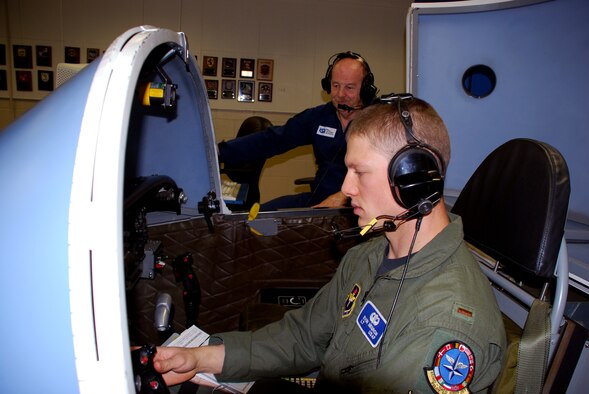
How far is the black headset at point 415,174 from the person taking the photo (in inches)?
28.4

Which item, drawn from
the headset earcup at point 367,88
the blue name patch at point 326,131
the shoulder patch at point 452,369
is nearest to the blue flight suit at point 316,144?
the blue name patch at point 326,131

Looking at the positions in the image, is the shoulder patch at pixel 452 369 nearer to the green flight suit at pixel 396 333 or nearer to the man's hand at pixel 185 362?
the green flight suit at pixel 396 333

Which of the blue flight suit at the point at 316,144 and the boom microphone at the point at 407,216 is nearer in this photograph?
the boom microphone at the point at 407,216

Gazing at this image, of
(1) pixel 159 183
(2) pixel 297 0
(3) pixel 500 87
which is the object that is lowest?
(1) pixel 159 183

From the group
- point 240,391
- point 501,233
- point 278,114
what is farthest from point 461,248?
point 278,114

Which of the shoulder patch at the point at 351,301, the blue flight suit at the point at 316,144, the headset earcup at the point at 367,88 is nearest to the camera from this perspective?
the shoulder patch at the point at 351,301

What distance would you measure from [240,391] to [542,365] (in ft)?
2.10

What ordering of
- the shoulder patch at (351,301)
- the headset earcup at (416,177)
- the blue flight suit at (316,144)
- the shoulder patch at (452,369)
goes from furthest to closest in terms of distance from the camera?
1. the blue flight suit at (316,144)
2. the shoulder patch at (351,301)
3. the headset earcup at (416,177)
4. the shoulder patch at (452,369)

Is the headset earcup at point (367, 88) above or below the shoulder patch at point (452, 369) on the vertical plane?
above

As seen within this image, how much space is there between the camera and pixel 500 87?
178 cm

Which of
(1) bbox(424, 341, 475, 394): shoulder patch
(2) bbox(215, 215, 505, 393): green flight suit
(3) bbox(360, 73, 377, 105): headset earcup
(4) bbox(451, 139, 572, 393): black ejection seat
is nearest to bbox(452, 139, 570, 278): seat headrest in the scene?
(4) bbox(451, 139, 572, 393): black ejection seat

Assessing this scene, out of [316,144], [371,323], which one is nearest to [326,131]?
[316,144]

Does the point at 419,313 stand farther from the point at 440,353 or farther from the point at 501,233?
the point at 501,233

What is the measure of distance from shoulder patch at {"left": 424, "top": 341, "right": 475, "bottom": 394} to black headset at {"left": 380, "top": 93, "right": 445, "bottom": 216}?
0.80 feet
